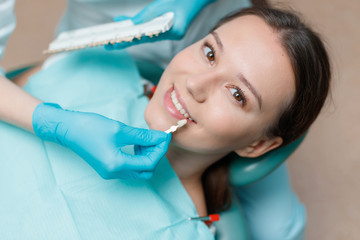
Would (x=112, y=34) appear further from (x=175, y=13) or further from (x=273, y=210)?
(x=273, y=210)

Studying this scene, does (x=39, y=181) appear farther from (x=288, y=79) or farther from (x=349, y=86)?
(x=349, y=86)

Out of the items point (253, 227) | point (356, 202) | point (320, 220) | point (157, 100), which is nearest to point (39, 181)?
point (157, 100)

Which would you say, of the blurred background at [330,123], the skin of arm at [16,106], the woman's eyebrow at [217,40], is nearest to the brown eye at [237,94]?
the woman's eyebrow at [217,40]

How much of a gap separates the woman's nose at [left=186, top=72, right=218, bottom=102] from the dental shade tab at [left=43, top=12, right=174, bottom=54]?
0.21 meters

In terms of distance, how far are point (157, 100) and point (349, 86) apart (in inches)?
61.6

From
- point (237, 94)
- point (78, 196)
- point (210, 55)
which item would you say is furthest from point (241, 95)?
point (78, 196)

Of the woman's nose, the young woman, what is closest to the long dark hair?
the young woman

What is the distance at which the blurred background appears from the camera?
1921 millimetres

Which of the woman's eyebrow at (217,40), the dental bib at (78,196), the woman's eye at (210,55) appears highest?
the woman's eyebrow at (217,40)

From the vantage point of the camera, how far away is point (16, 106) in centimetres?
101

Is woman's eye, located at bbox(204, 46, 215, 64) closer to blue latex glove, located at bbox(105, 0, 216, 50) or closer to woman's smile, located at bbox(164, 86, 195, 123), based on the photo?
woman's smile, located at bbox(164, 86, 195, 123)

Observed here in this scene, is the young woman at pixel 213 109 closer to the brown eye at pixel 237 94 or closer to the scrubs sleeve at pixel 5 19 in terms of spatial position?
the brown eye at pixel 237 94

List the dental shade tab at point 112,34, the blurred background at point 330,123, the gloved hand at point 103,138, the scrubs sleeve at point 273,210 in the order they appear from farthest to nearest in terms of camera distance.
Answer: the blurred background at point 330,123, the scrubs sleeve at point 273,210, the dental shade tab at point 112,34, the gloved hand at point 103,138

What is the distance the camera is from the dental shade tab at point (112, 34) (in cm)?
108
